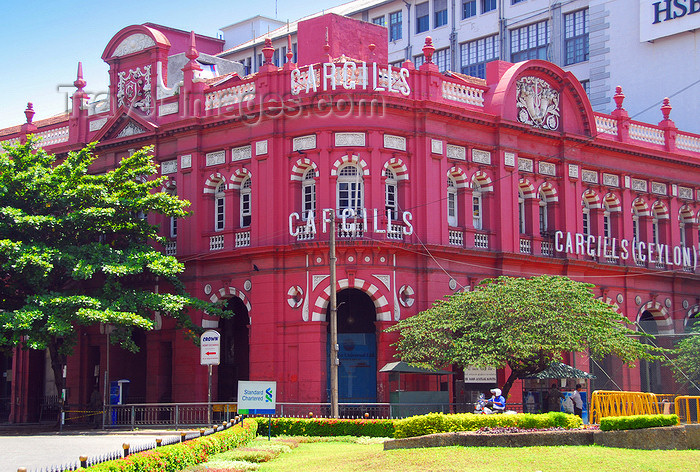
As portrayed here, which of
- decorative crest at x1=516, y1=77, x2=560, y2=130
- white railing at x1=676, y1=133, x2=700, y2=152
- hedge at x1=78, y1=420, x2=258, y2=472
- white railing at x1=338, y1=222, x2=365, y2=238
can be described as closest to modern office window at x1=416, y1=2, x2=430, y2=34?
white railing at x1=676, y1=133, x2=700, y2=152

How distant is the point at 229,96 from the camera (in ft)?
136

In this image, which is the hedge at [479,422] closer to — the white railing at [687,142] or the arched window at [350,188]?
the arched window at [350,188]

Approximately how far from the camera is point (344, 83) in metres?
38.4

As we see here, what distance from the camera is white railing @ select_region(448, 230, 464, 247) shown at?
40.1 meters

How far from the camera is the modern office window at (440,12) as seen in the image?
6038cm

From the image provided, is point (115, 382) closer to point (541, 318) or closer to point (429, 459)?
point (541, 318)

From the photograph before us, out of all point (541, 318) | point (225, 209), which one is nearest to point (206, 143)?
point (225, 209)

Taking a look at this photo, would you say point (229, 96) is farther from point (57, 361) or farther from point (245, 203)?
point (57, 361)

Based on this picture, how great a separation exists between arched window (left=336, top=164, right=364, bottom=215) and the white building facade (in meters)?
11.2

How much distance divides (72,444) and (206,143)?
15936 mm

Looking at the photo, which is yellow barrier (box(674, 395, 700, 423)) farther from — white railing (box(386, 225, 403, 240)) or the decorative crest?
the decorative crest

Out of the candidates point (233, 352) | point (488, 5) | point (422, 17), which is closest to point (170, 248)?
point (233, 352)

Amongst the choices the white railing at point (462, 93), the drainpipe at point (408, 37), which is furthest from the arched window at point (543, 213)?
the drainpipe at point (408, 37)

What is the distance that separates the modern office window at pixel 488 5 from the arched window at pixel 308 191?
76.3 feet
